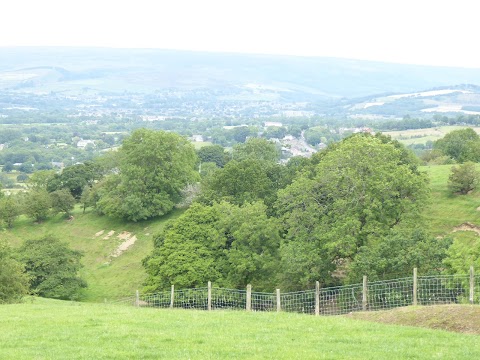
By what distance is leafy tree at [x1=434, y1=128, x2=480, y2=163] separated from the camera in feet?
269

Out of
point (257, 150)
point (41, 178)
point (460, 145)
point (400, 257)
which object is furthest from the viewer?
point (257, 150)

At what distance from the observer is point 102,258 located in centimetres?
6844

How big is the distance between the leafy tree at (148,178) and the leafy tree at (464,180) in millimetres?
30740

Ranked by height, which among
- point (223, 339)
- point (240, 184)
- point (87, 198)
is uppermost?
point (223, 339)

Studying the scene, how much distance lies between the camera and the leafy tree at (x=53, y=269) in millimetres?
54250

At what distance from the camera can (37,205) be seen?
8156 cm

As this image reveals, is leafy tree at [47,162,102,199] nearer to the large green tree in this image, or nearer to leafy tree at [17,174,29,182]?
the large green tree

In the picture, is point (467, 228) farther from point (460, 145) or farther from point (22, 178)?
point (22, 178)

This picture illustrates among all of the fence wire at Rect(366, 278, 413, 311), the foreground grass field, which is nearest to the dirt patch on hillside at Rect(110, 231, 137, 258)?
the fence wire at Rect(366, 278, 413, 311)

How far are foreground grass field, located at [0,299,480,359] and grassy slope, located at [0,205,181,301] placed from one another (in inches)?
1408

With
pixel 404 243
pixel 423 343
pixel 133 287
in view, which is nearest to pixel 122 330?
pixel 423 343

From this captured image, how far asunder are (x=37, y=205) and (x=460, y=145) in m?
56.0

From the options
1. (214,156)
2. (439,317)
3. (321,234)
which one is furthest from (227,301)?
(214,156)

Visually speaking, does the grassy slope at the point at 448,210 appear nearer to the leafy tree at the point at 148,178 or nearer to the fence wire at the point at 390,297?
the fence wire at the point at 390,297
